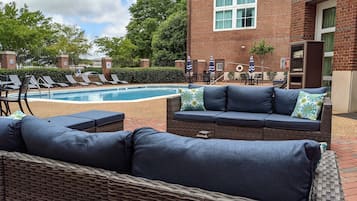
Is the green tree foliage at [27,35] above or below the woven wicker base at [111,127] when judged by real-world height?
above

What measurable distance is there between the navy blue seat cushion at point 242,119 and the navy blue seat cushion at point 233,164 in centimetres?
272

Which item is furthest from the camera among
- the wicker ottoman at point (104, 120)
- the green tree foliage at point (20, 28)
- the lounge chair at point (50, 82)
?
the green tree foliage at point (20, 28)

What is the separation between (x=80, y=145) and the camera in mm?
1478

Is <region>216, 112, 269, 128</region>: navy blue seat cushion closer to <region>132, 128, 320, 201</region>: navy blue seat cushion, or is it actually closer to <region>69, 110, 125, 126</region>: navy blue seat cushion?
<region>69, 110, 125, 126</region>: navy blue seat cushion

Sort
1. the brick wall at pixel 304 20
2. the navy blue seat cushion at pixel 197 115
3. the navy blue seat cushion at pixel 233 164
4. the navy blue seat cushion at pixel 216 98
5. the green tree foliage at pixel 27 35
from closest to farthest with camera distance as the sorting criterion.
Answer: the navy blue seat cushion at pixel 233 164 → the navy blue seat cushion at pixel 197 115 → the navy blue seat cushion at pixel 216 98 → the brick wall at pixel 304 20 → the green tree foliage at pixel 27 35

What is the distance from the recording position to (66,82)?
589 inches

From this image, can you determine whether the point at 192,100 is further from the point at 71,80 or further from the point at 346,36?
the point at 71,80

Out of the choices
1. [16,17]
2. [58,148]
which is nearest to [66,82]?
[16,17]

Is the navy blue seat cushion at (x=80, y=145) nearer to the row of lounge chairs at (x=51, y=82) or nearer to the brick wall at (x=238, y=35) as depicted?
the row of lounge chairs at (x=51, y=82)

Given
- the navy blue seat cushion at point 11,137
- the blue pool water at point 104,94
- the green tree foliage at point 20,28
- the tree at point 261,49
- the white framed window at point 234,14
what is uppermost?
the white framed window at point 234,14

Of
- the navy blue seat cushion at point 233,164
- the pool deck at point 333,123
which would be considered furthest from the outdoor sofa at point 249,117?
the navy blue seat cushion at point 233,164

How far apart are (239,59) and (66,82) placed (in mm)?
11234

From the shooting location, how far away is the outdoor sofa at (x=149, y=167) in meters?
1.12

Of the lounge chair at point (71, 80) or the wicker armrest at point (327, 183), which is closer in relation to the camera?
the wicker armrest at point (327, 183)
